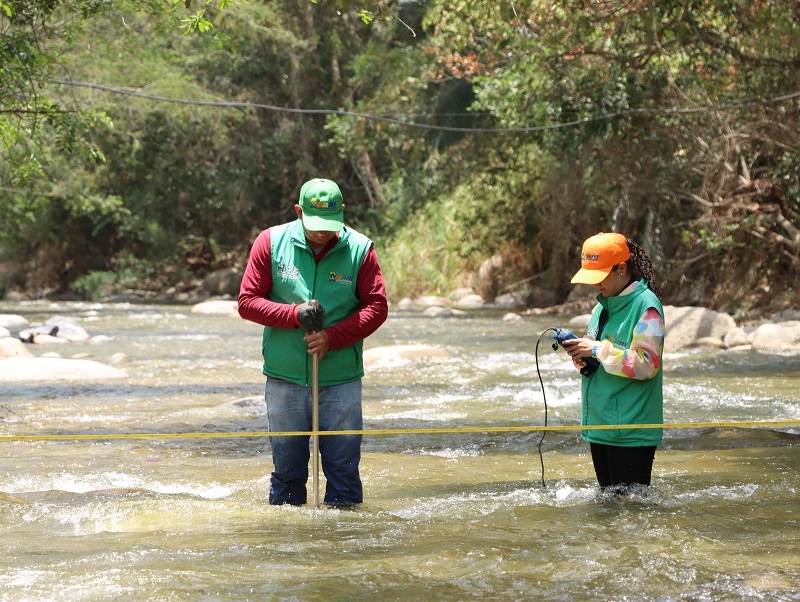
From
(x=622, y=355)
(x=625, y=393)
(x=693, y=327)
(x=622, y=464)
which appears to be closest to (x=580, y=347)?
(x=622, y=355)

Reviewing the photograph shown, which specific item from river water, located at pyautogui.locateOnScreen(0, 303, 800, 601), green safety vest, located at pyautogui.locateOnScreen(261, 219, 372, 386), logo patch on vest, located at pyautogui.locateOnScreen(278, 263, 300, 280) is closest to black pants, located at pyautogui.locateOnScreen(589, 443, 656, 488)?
river water, located at pyautogui.locateOnScreen(0, 303, 800, 601)

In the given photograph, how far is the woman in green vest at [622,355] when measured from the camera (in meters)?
5.22

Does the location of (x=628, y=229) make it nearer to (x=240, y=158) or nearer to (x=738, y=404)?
(x=738, y=404)

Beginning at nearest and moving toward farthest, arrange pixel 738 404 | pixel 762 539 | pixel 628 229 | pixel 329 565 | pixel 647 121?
pixel 329 565 → pixel 762 539 → pixel 738 404 → pixel 647 121 → pixel 628 229

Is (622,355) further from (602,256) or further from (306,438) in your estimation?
(306,438)

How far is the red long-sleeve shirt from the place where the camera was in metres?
5.14

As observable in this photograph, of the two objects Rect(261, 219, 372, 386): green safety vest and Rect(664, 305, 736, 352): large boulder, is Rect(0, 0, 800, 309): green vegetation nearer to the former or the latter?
Rect(664, 305, 736, 352): large boulder

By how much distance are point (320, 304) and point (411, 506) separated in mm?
1476

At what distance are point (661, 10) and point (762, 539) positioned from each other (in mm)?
9649

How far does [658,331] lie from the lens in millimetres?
5242

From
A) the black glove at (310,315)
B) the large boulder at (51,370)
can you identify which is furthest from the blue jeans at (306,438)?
the large boulder at (51,370)

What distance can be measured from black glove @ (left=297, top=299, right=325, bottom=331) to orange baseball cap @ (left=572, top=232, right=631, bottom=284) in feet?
3.82

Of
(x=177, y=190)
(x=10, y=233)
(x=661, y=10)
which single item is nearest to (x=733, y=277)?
(x=661, y=10)

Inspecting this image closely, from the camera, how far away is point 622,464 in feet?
18.0
